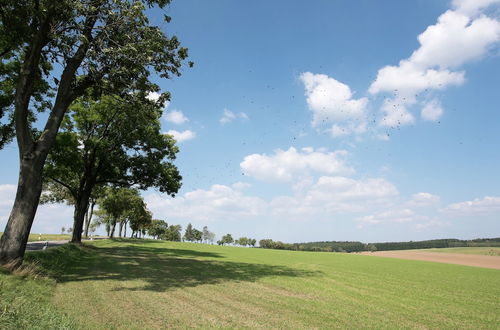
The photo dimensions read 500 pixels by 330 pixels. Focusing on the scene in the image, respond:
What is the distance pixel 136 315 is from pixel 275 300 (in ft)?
17.3

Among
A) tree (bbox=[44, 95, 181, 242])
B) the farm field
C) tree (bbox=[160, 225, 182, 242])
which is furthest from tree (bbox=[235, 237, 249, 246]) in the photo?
tree (bbox=[44, 95, 181, 242])

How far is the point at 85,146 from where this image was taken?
30359 mm

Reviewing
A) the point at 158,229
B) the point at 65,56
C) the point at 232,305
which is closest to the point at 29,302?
the point at 232,305

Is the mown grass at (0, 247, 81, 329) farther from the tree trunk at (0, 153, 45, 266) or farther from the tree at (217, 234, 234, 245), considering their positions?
the tree at (217, 234, 234, 245)

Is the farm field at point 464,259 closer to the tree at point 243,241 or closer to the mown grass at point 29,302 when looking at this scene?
the mown grass at point 29,302

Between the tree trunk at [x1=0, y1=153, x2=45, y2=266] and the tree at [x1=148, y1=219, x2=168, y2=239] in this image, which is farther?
the tree at [x1=148, y1=219, x2=168, y2=239]

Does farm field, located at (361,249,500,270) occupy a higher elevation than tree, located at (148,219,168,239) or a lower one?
lower

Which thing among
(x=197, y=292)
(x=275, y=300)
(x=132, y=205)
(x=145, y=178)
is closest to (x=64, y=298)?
(x=197, y=292)

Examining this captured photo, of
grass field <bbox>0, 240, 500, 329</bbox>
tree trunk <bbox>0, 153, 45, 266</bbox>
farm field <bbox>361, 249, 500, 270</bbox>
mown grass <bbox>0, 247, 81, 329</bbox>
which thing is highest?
tree trunk <bbox>0, 153, 45, 266</bbox>

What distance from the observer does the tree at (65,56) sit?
13789 millimetres

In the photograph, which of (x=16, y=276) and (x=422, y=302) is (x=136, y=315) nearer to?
(x=16, y=276)

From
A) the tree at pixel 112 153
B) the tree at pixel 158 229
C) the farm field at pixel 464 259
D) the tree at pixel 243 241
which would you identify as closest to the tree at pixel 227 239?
the tree at pixel 243 241

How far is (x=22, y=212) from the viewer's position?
45.6 feet

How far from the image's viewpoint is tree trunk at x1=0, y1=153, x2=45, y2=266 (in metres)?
13.3
